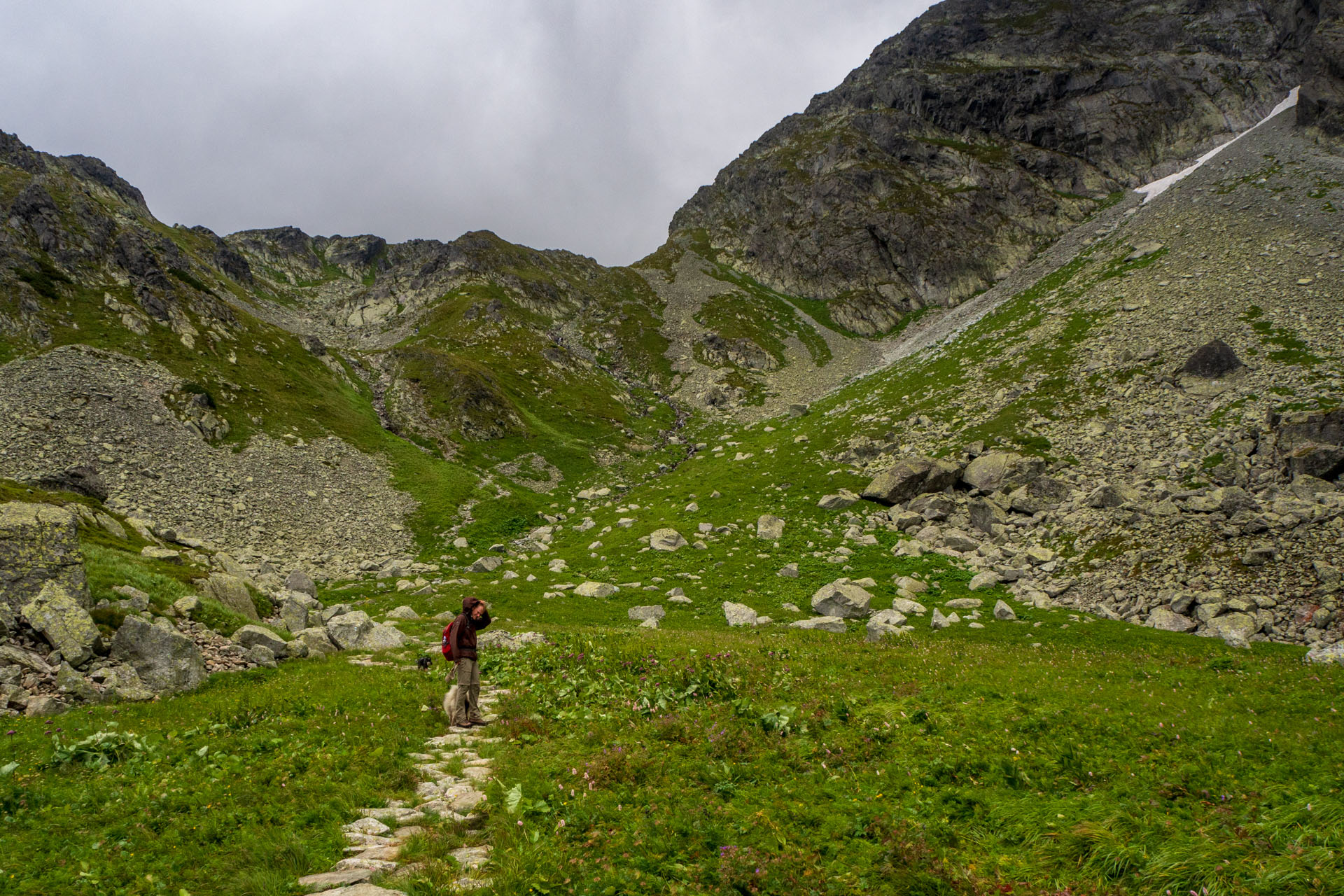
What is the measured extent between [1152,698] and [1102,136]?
158 meters

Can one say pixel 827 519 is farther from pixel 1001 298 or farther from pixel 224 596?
pixel 1001 298

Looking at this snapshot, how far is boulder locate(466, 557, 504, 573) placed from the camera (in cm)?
3962

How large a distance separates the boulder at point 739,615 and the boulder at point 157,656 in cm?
2042

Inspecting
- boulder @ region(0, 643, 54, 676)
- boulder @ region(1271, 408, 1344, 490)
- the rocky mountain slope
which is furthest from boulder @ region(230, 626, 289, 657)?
boulder @ region(1271, 408, 1344, 490)

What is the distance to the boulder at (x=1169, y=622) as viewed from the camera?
22875 mm

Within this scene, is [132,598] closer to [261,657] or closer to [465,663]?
[261,657]

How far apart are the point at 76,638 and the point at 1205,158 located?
526 ft

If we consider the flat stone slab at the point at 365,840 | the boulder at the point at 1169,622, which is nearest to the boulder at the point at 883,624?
the boulder at the point at 1169,622

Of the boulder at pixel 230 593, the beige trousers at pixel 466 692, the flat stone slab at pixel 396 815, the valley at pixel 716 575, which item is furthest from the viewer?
the boulder at pixel 230 593

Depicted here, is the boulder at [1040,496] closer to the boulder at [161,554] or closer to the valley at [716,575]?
the valley at [716,575]

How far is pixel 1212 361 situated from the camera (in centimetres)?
3891

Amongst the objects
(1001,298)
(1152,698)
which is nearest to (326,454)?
(1152,698)

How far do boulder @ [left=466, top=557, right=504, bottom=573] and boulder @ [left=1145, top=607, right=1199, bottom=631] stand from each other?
37.7 meters

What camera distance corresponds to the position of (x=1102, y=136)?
120125 mm
